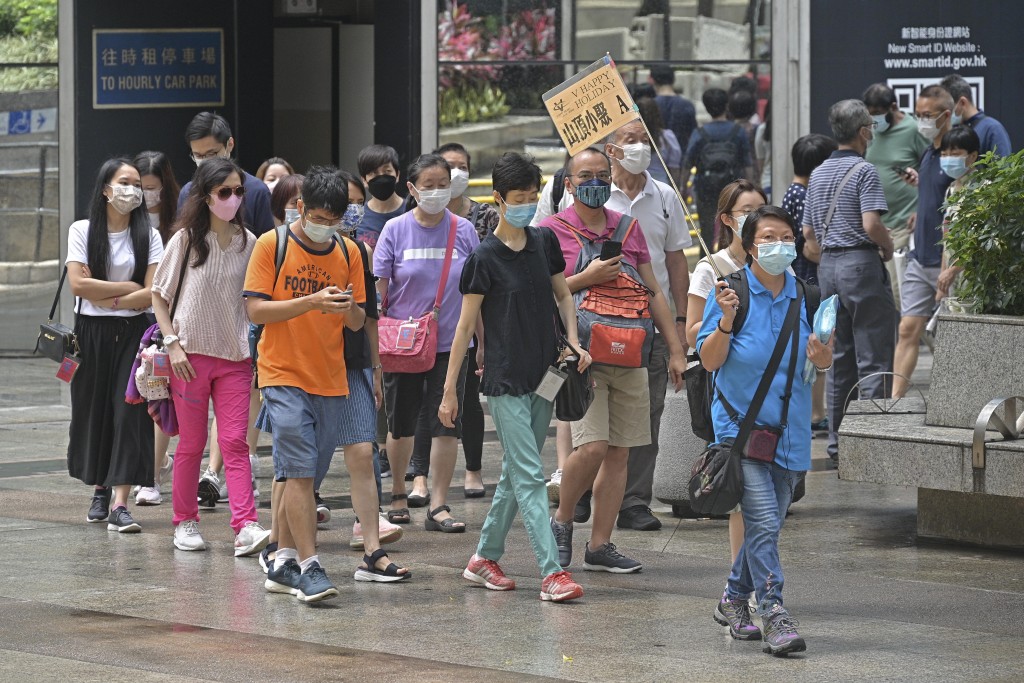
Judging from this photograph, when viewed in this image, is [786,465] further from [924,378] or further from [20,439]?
[924,378]

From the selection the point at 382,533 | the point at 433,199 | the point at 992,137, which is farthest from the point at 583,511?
the point at 992,137

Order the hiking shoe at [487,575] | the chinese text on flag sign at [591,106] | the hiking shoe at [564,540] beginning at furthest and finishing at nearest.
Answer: the chinese text on flag sign at [591,106], the hiking shoe at [564,540], the hiking shoe at [487,575]

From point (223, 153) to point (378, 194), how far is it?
34.0 inches

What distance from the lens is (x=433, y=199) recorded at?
28.5 ft

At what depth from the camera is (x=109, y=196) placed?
337 inches

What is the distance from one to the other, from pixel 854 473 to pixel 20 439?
6.03 meters

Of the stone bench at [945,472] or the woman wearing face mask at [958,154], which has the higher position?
the woman wearing face mask at [958,154]

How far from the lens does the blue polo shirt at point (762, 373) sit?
6.35 m

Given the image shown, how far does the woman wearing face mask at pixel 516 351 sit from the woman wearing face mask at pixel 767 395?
90 cm

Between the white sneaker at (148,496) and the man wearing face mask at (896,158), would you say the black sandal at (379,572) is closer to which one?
the white sneaker at (148,496)

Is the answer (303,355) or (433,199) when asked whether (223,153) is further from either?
(303,355)

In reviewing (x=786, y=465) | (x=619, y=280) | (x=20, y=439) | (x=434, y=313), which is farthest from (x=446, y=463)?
(x=20, y=439)

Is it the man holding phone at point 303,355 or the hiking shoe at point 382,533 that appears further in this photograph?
the hiking shoe at point 382,533

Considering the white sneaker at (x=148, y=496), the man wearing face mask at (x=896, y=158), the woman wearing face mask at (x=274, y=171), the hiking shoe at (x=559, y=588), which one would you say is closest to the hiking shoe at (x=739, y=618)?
the hiking shoe at (x=559, y=588)
